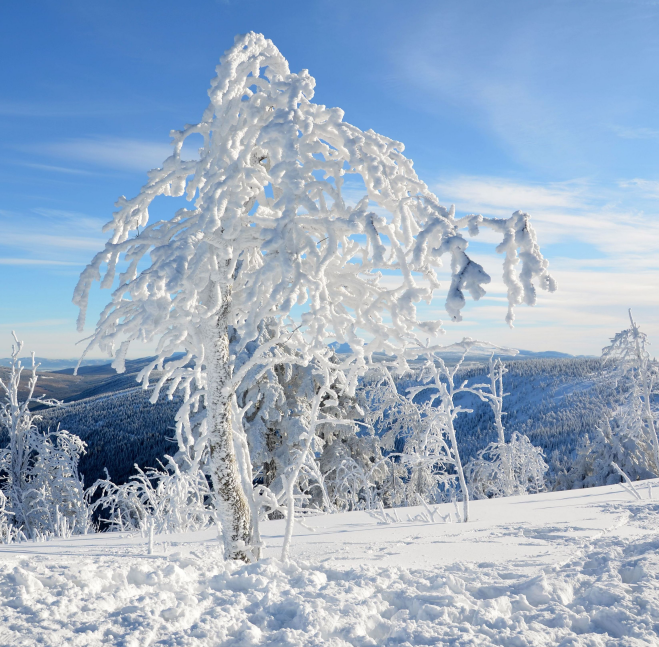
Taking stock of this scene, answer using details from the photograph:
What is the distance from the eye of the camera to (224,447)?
183 inches

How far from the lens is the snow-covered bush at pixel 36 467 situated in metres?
16.9

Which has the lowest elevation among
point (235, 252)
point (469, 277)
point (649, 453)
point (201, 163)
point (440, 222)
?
point (649, 453)

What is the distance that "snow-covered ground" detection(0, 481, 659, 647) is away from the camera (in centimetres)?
279

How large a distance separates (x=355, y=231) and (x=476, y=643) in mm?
3034

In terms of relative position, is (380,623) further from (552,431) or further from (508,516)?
(552,431)

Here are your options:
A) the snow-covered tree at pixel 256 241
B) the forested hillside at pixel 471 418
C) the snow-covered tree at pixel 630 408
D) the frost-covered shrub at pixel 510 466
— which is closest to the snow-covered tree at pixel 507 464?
the frost-covered shrub at pixel 510 466

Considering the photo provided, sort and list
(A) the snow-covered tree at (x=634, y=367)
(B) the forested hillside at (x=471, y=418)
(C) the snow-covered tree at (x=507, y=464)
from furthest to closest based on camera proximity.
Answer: (B) the forested hillside at (x=471, y=418), (C) the snow-covered tree at (x=507, y=464), (A) the snow-covered tree at (x=634, y=367)

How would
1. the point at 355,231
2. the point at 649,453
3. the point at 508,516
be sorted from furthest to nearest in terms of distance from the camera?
the point at 649,453
the point at 508,516
the point at 355,231

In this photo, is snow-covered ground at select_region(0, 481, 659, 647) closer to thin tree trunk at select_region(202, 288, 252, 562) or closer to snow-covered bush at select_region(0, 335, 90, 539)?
thin tree trunk at select_region(202, 288, 252, 562)

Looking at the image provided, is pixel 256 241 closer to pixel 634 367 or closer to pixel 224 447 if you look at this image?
pixel 224 447

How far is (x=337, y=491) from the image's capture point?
16625mm

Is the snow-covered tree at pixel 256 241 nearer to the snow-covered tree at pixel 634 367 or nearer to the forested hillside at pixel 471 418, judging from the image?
the forested hillside at pixel 471 418

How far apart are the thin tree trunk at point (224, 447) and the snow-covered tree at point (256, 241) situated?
1 centimetres

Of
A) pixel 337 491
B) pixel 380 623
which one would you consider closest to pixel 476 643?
pixel 380 623
